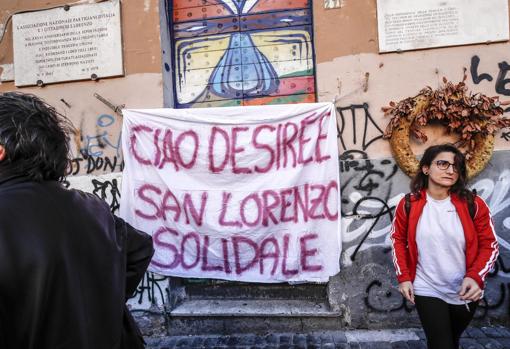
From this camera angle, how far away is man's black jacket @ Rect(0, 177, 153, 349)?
111 cm

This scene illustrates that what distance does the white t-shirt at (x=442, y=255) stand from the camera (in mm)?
2312

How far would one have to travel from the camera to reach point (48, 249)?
1176 millimetres

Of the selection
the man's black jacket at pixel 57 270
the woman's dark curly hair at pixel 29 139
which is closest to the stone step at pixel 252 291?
the man's black jacket at pixel 57 270

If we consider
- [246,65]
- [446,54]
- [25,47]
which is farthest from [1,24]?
[446,54]

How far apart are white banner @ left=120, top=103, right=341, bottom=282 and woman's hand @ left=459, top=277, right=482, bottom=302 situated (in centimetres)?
147

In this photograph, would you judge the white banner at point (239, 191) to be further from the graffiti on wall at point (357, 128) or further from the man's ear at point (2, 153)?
the man's ear at point (2, 153)

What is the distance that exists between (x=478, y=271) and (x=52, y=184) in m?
2.43

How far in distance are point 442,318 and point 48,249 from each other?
2294 mm

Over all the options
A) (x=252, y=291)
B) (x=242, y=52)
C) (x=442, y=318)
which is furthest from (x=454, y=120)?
(x=252, y=291)

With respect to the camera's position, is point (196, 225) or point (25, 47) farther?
point (25, 47)

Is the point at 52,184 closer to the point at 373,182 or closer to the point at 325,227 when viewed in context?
the point at 325,227

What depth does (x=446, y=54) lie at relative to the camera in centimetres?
369

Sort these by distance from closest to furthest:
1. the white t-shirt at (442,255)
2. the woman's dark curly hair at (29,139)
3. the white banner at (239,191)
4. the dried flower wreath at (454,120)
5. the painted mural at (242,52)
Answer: the woman's dark curly hair at (29,139)
the white t-shirt at (442,255)
the dried flower wreath at (454,120)
the white banner at (239,191)
the painted mural at (242,52)

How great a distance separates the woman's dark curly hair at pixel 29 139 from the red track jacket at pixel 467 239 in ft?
7.16
